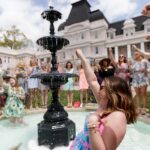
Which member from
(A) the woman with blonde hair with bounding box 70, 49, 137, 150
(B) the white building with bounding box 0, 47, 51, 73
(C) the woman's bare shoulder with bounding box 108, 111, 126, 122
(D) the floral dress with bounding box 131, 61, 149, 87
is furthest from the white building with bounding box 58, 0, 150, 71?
(C) the woman's bare shoulder with bounding box 108, 111, 126, 122

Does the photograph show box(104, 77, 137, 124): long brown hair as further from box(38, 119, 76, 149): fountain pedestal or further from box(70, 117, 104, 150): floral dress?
box(38, 119, 76, 149): fountain pedestal

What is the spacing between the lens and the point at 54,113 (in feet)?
15.6

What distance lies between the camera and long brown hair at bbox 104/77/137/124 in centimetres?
160

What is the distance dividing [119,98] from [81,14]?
2131 inches

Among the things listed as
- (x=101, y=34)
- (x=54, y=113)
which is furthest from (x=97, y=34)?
(x=54, y=113)

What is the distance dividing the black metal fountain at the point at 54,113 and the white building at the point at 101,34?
132 feet

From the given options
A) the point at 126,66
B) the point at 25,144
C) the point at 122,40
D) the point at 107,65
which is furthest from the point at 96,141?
the point at 122,40

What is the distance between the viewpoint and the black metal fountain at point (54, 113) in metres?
4.49

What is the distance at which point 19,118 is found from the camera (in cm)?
652

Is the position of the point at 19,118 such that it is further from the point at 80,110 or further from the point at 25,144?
the point at 80,110

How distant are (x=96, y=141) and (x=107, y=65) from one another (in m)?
5.04

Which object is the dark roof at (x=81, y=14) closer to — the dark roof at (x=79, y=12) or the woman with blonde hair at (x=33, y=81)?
the dark roof at (x=79, y=12)

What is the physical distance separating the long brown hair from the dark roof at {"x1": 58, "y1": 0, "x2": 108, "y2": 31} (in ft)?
165

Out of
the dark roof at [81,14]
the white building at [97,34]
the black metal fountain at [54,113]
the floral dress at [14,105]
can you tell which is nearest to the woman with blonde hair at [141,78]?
the black metal fountain at [54,113]
